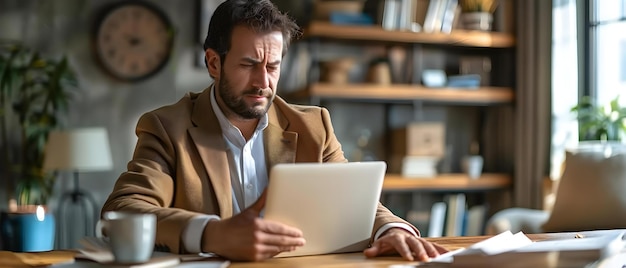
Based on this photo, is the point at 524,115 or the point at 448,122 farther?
the point at 448,122

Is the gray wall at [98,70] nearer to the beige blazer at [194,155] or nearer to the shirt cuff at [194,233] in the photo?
the beige blazer at [194,155]

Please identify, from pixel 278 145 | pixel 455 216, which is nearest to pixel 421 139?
pixel 455 216

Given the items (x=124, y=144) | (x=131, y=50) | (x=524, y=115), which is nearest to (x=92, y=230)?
(x=124, y=144)

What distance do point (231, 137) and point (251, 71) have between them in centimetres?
19

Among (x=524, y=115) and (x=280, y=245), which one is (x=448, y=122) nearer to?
(x=524, y=115)

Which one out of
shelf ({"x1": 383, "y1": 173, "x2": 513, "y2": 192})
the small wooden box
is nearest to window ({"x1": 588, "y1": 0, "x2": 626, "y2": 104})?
shelf ({"x1": 383, "y1": 173, "x2": 513, "y2": 192})

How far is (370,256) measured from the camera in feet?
5.40

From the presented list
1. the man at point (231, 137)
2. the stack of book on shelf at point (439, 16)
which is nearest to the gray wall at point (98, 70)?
the stack of book on shelf at point (439, 16)

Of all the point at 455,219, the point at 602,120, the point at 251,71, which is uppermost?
the point at 251,71

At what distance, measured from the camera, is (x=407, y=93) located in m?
4.82

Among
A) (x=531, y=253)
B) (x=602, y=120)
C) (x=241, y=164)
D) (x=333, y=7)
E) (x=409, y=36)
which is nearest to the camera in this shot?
(x=531, y=253)

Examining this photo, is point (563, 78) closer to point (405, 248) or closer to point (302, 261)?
point (405, 248)

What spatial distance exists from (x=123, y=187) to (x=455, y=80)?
11.3 feet

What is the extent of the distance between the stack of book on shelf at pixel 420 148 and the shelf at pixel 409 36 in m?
0.53
